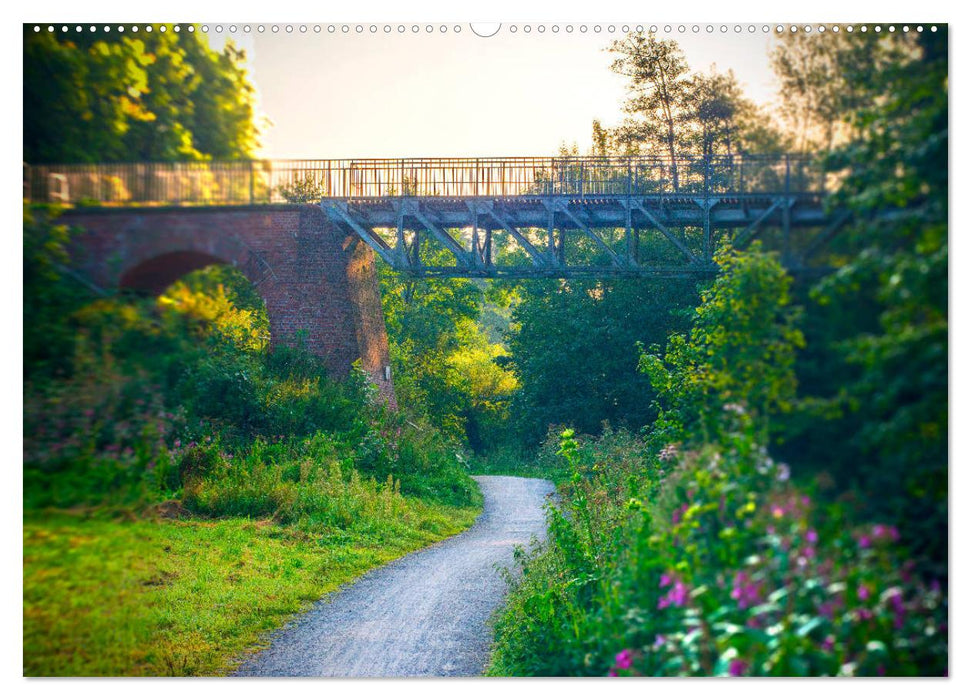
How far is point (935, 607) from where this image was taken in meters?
3.97

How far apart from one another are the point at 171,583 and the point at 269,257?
12.1 feet

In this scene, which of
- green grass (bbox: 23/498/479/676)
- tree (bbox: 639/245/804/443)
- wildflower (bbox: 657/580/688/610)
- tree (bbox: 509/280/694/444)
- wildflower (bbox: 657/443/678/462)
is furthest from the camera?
tree (bbox: 509/280/694/444)

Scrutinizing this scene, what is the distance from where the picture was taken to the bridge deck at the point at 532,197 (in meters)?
5.09

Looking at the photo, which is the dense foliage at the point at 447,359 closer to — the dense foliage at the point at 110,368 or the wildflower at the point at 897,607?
the dense foliage at the point at 110,368

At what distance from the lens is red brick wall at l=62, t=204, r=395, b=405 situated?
17.3ft

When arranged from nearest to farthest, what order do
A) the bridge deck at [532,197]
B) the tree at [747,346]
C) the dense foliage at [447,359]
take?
the tree at [747,346] → the bridge deck at [532,197] → the dense foliage at [447,359]

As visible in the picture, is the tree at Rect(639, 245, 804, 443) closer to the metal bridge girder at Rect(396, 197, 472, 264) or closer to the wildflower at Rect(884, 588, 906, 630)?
the wildflower at Rect(884, 588, 906, 630)

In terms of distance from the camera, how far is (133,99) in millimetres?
5414

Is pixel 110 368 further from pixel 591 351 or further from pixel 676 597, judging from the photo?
pixel 591 351

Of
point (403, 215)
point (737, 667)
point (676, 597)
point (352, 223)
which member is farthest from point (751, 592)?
point (352, 223)

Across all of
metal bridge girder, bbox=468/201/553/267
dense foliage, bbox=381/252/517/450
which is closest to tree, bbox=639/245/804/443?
metal bridge girder, bbox=468/201/553/267

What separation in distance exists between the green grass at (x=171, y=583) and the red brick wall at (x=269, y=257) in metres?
1.74

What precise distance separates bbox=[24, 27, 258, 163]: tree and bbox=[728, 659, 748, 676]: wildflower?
461 centimetres

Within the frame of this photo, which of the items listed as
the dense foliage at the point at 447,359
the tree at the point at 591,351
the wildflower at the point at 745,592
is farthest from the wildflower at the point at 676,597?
the dense foliage at the point at 447,359
